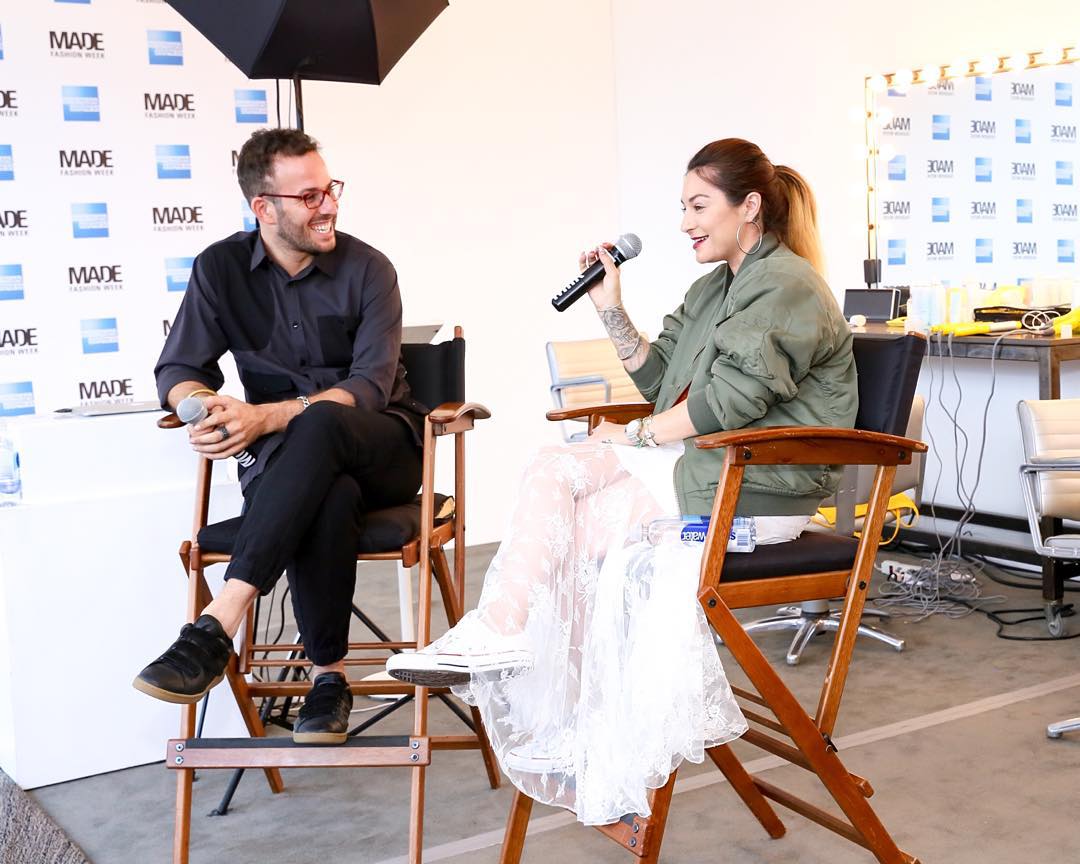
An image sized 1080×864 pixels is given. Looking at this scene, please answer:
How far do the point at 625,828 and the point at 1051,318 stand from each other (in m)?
2.71

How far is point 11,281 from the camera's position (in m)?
4.26

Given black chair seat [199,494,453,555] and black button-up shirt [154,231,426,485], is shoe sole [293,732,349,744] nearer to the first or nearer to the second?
black chair seat [199,494,453,555]

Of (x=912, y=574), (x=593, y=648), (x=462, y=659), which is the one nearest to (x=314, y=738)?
(x=462, y=659)

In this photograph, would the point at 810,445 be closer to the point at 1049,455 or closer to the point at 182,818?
the point at 182,818

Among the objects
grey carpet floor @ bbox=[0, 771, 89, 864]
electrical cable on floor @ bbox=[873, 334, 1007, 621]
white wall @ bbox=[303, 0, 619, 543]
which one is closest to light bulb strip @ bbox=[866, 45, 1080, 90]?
electrical cable on floor @ bbox=[873, 334, 1007, 621]

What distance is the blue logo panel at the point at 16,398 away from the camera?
4258 mm

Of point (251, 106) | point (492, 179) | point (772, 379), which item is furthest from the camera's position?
point (492, 179)

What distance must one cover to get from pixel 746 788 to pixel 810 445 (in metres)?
0.64

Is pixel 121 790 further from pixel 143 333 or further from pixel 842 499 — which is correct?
pixel 143 333

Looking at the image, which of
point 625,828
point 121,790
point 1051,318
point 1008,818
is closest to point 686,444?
point 625,828

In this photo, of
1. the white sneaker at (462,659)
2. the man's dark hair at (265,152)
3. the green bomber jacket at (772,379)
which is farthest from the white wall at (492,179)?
the white sneaker at (462,659)

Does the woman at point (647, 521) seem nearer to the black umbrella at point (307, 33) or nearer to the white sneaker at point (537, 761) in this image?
the white sneaker at point (537, 761)

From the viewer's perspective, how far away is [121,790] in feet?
8.76

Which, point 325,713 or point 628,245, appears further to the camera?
point 628,245
